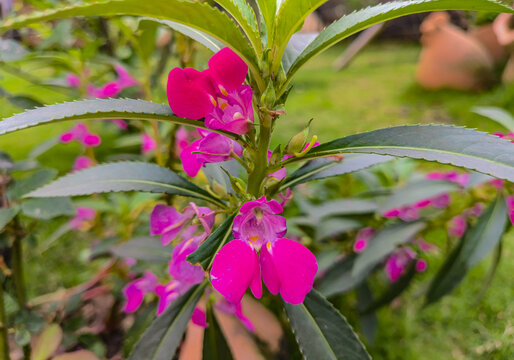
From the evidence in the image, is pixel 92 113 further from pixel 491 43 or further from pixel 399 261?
pixel 491 43

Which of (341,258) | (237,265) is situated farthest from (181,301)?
(341,258)

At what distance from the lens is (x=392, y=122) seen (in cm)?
258

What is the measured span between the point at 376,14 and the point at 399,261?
0.73 metres

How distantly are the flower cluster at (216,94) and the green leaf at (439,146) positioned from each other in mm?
104

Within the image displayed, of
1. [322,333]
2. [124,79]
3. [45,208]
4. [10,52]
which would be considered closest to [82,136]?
[124,79]

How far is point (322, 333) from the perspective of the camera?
0.56 meters

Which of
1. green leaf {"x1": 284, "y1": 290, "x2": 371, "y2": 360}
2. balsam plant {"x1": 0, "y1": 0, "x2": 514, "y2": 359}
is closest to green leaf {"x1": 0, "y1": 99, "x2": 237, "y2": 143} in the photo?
balsam plant {"x1": 0, "y1": 0, "x2": 514, "y2": 359}

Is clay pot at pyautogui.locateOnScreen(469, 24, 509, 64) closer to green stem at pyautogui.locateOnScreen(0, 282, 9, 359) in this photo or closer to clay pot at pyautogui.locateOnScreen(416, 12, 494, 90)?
clay pot at pyautogui.locateOnScreen(416, 12, 494, 90)

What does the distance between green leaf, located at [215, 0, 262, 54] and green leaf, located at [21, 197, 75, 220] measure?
1.58ft

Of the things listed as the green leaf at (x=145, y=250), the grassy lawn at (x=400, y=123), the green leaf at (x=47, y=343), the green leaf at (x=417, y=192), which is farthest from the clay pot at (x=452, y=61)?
the green leaf at (x=47, y=343)

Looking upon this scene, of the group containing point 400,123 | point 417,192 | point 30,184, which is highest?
point 30,184

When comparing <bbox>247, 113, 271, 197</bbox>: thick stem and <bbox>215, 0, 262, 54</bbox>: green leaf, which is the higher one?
<bbox>215, 0, 262, 54</bbox>: green leaf

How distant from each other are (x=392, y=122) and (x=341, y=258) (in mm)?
1759

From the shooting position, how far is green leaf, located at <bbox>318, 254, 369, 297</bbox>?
0.92m
